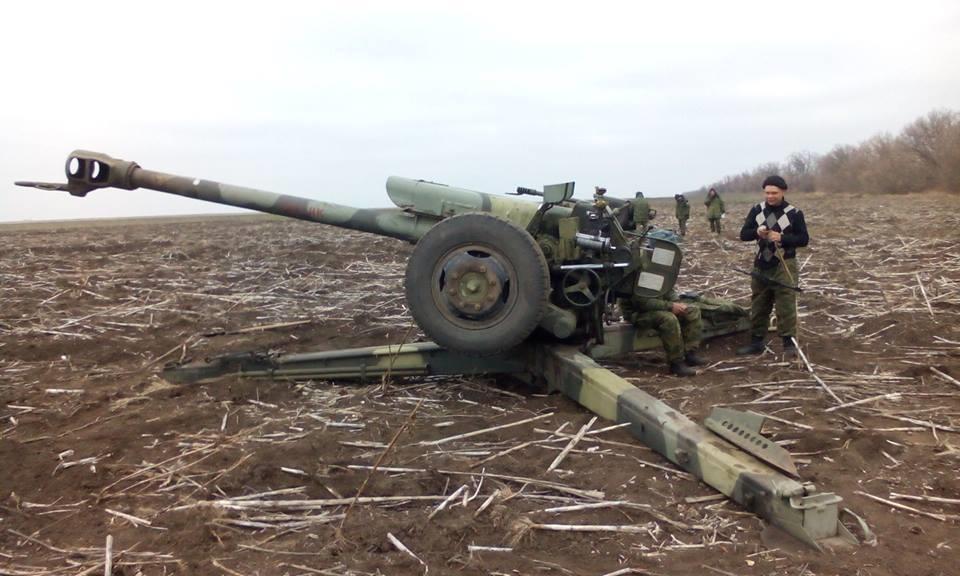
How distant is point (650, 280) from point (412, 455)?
2538 mm

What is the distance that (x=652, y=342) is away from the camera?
253 inches

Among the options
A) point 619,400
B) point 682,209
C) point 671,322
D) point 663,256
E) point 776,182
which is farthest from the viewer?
point 682,209

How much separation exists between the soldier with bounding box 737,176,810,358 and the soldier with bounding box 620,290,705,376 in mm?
803

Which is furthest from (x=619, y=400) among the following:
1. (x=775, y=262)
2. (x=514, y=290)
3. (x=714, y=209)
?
(x=714, y=209)

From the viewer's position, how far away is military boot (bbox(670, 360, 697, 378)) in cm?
612

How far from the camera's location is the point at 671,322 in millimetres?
6008

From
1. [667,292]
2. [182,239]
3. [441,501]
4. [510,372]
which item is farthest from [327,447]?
[182,239]

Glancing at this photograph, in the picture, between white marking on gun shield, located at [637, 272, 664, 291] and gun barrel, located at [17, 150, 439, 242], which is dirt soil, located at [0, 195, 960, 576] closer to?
white marking on gun shield, located at [637, 272, 664, 291]

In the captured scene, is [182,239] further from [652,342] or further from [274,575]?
[274,575]

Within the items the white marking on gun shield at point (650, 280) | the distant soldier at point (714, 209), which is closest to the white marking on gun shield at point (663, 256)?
the white marking on gun shield at point (650, 280)

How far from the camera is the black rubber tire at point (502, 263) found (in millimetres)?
4910

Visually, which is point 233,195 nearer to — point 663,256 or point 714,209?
point 663,256

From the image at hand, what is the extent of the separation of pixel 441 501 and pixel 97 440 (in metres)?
2.66

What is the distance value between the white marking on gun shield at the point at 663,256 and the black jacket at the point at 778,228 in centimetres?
133
